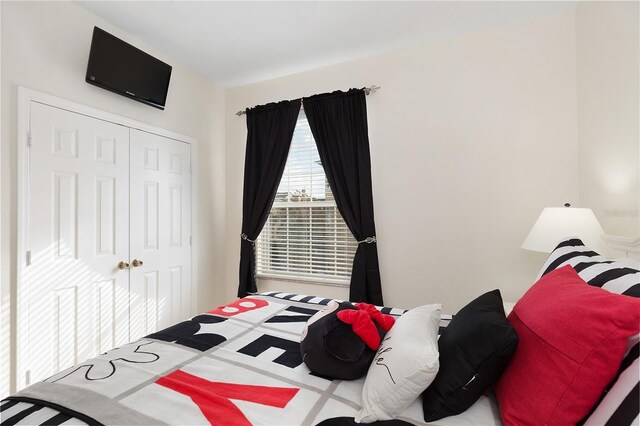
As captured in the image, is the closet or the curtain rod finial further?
the curtain rod finial

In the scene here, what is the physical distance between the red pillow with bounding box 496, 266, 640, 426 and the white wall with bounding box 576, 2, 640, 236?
1.25 m

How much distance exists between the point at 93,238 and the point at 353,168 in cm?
217

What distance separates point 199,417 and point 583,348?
103cm

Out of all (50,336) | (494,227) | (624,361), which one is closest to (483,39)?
(494,227)

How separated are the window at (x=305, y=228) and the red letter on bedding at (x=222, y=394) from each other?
192 centimetres

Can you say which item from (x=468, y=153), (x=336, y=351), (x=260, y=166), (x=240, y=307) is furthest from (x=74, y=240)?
(x=468, y=153)

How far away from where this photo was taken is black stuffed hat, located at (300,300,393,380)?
1052 mm

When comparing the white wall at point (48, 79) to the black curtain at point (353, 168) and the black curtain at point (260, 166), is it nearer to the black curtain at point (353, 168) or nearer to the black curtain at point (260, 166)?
the black curtain at point (260, 166)

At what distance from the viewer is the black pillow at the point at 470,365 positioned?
0.82 m

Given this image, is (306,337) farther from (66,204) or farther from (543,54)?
(543,54)

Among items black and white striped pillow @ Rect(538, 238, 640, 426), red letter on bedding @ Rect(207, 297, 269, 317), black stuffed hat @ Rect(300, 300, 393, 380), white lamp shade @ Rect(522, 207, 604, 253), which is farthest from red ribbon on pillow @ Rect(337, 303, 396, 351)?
white lamp shade @ Rect(522, 207, 604, 253)

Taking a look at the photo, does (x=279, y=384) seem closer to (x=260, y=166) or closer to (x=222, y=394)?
(x=222, y=394)

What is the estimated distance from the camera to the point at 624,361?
0.71m

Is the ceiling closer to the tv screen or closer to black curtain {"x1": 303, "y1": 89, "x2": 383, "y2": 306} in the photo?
the tv screen
